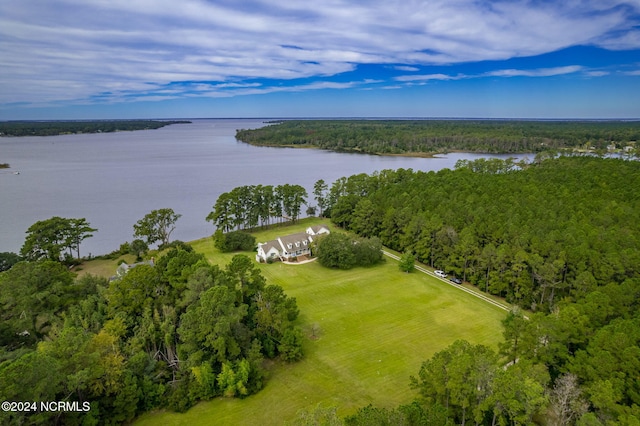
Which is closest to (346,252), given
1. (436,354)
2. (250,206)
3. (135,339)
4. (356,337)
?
(356,337)

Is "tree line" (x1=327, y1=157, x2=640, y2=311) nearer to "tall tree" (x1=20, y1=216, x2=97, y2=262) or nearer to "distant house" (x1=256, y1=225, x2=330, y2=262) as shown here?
"distant house" (x1=256, y1=225, x2=330, y2=262)

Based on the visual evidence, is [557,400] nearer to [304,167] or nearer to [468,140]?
[304,167]

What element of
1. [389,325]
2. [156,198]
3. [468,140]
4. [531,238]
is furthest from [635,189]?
[468,140]

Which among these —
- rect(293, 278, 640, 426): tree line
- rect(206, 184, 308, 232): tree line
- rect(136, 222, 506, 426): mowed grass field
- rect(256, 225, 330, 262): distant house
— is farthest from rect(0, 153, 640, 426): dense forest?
rect(206, 184, 308, 232): tree line

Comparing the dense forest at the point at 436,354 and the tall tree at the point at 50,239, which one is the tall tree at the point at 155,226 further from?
the dense forest at the point at 436,354

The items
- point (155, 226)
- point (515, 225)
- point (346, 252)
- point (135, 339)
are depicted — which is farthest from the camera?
point (155, 226)

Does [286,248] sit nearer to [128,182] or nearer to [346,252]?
[346,252]
